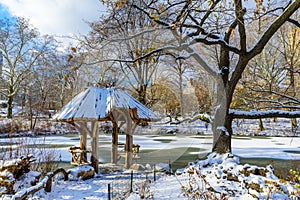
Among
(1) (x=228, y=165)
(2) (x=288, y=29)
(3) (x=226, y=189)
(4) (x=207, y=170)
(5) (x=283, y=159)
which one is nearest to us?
(3) (x=226, y=189)

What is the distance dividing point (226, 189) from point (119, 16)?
17.1ft

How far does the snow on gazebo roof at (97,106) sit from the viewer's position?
657 centimetres

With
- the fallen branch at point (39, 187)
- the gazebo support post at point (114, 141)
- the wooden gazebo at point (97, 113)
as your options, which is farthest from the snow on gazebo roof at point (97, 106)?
the fallen branch at point (39, 187)

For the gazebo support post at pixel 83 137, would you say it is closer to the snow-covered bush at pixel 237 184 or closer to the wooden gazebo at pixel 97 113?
the wooden gazebo at pixel 97 113

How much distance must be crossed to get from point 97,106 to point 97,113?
433 millimetres

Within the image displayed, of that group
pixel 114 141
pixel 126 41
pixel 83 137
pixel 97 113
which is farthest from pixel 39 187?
pixel 126 41

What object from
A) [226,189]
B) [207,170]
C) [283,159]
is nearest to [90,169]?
[207,170]

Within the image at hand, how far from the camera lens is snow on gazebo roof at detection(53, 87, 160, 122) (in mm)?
6565

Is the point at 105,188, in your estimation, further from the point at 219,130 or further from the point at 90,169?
the point at 219,130

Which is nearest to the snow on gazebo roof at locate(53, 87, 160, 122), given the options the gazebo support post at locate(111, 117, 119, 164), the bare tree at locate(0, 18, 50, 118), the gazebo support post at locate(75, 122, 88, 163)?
the gazebo support post at locate(75, 122, 88, 163)

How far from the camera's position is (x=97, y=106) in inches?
278

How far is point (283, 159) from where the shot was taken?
Answer: 953 cm

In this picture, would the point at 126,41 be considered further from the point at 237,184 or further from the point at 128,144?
the point at 237,184

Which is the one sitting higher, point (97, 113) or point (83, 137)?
point (97, 113)
